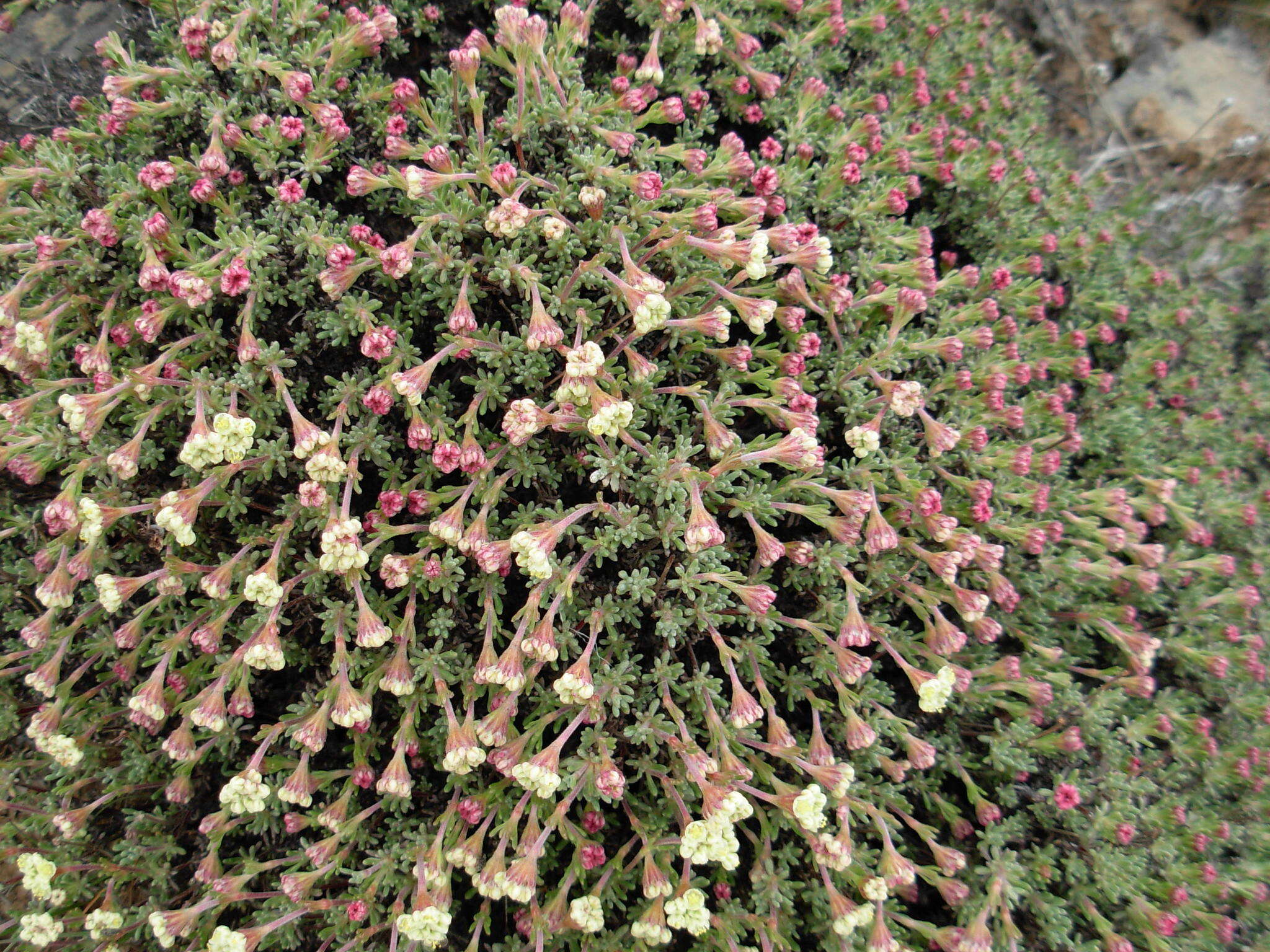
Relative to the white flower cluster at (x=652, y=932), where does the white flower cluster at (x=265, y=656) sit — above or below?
above

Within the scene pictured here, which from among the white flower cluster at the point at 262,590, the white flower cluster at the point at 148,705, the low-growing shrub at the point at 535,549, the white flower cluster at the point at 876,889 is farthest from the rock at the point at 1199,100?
the white flower cluster at the point at 148,705

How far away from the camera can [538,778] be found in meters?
2.73

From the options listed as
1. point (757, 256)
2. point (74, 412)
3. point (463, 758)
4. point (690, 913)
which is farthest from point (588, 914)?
point (74, 412)

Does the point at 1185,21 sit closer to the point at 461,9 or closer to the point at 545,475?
the point at 461,9

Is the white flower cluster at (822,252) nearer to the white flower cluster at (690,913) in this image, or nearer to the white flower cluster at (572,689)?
the white flower cluster at (572,689)

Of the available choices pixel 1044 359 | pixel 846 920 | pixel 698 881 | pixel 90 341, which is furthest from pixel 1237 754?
pixel 90 341

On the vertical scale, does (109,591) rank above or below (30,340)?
below

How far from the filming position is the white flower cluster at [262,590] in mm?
2809

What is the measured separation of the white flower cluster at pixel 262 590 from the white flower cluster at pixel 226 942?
107cm

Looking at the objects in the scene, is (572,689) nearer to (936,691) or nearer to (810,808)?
(810,808)

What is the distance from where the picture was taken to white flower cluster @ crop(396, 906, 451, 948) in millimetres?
2672

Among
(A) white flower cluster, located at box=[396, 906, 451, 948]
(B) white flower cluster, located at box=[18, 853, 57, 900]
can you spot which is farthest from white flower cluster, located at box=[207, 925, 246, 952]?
(B) white flower cluster, located at box=[18, 853, 57, 900]

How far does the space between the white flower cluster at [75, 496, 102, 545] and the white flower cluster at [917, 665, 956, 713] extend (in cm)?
304

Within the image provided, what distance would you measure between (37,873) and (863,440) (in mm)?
3403
